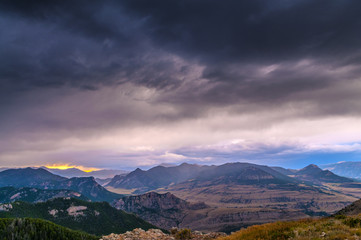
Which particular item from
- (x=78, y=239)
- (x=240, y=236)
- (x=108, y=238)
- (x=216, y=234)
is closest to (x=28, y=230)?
(x=78, y=239)

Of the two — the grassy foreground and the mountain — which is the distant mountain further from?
the mountain

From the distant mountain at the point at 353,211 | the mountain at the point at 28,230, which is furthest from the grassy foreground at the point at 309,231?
the mountain at the point at 28,230

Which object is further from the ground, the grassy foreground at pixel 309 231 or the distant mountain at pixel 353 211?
the grassy foreground at pixel 309 231

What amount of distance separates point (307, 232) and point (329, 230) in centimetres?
226

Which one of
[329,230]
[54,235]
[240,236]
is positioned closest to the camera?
[329,230]

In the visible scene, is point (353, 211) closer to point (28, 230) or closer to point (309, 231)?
point (309, 231)

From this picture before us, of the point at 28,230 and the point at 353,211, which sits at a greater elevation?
the point at 353,211

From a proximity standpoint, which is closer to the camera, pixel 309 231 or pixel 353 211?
pixel 309 231

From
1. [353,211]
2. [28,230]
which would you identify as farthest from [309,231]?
[28,230]

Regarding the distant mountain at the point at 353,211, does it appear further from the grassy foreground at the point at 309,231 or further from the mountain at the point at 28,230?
the mountain at the point at 28,230

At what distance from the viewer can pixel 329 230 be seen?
23984 millimetres

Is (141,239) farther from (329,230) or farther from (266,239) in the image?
(329,230)

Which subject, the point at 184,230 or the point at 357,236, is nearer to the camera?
the point at 357,236

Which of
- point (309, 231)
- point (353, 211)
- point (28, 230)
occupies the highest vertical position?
point (309, 231)
